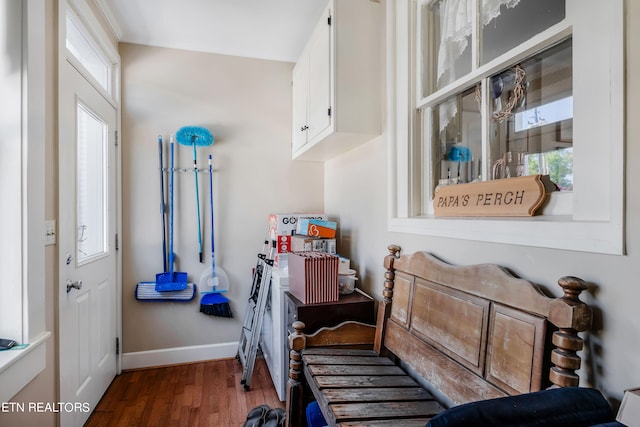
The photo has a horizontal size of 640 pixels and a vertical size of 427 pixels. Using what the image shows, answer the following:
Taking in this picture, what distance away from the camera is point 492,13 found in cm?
116

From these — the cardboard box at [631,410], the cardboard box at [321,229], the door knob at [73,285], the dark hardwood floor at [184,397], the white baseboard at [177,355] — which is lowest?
the dark hardwood floor at [184,397]

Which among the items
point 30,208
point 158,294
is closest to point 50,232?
point 30,208

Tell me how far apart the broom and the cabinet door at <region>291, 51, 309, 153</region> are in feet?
2.41

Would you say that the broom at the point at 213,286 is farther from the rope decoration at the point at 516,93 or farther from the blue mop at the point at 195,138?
the rope decoration at the point at 516,93

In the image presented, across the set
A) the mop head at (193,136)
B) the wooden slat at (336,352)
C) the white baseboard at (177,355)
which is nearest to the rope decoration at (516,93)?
the wooden slat at (336,352)

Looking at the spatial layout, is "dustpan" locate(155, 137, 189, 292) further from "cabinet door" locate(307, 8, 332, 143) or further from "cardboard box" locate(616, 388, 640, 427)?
"cardboard box" locate(616, 388, 640, 427)

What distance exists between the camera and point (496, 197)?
3.55ft

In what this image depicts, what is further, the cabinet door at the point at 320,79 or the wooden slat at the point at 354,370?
the cabinet door at the point at 320,79

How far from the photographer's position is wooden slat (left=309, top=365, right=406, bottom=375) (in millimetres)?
1347

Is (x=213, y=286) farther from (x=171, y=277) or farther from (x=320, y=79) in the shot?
(x=320, y=79)

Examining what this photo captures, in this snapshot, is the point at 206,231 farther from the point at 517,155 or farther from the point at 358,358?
the point at 517,155

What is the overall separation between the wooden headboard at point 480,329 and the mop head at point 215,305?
5.00 ft

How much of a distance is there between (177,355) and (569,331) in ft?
8.69

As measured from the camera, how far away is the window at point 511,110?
0.79 metres
